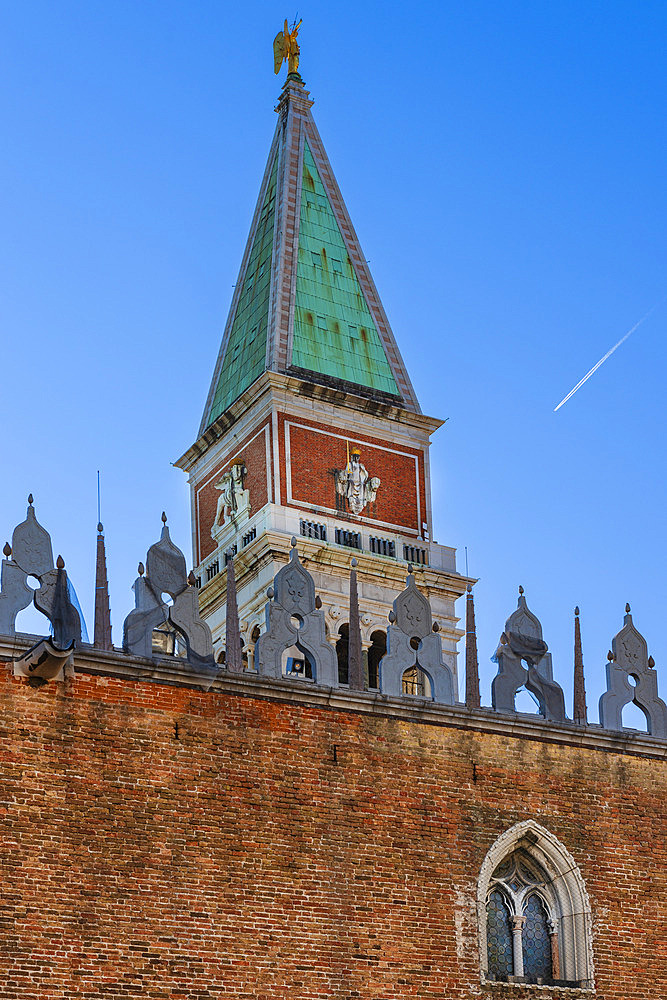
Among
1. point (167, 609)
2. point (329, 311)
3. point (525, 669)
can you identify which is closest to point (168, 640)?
point (167, 609)

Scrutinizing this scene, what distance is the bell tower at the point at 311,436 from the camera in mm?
47188

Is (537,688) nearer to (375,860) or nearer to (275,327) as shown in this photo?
(375,860)

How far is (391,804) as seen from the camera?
73.1 feet

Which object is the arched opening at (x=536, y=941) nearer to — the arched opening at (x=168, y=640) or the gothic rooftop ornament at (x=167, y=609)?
the gothic rooftop ornament at (x=167, y=609)

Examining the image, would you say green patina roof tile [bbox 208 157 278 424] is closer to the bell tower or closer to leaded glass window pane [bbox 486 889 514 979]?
the bell tower

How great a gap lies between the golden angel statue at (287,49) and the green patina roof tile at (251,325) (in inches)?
152

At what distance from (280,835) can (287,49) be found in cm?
3893

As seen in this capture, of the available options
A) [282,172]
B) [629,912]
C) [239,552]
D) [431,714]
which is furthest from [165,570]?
[282,172]

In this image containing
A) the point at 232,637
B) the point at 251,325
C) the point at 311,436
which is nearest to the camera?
the point at 232,637

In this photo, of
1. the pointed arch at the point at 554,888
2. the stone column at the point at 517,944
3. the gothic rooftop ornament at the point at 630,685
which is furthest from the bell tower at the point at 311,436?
the stone column at the point at 517,944

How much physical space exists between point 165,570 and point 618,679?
6678mm

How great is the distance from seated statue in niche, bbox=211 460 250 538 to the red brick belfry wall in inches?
995

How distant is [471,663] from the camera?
77.7 ft

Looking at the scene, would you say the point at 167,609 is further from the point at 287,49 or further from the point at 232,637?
the point at 287,49
